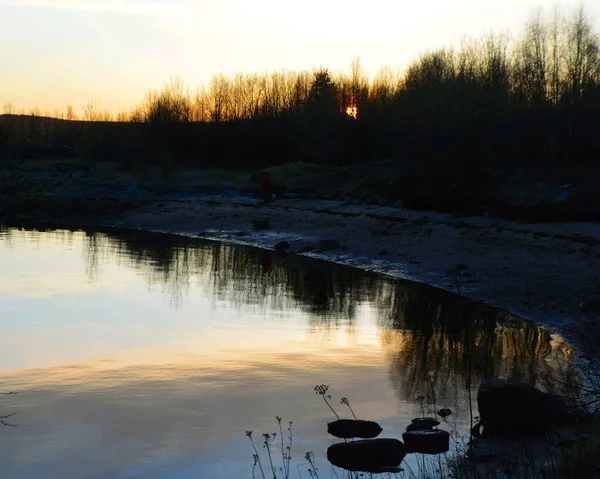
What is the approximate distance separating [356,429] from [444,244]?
1697cm

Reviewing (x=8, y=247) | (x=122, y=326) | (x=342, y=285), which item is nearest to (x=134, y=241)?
(x=8, y=247)

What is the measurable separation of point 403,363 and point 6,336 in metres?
7.07

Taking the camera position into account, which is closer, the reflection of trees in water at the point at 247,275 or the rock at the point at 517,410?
the rock at the point at 517,410

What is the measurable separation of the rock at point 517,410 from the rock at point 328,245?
767 inches

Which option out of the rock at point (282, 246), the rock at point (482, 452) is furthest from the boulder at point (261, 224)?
the rock at point (482, 452)

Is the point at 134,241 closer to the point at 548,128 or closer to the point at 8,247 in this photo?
the point at 8,247

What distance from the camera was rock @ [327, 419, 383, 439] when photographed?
31.0ft

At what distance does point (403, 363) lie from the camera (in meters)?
13.2

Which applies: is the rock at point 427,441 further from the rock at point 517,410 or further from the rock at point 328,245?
the rock at point 328,245

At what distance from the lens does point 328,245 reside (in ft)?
94.9

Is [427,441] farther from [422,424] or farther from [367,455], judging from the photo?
[367,455]

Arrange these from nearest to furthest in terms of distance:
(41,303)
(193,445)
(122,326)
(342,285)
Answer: (193,445) → (122,326) → (41,303) → (342,285)

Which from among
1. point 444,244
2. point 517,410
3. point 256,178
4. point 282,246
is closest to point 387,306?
point 444,244

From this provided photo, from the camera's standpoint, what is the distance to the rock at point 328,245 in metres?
28.8
